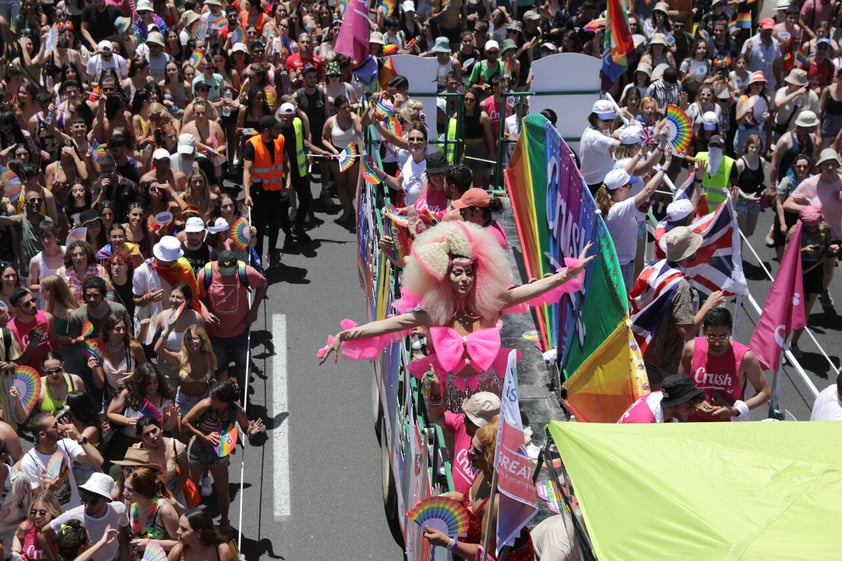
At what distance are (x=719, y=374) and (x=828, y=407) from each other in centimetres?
66

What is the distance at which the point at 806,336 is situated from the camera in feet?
35.7

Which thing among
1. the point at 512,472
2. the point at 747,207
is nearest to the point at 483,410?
the point at 512,472

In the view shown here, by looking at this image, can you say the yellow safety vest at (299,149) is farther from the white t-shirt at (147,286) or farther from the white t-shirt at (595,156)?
the white t-shirt at (595,156)

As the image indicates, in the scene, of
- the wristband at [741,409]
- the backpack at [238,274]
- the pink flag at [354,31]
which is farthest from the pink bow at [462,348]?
the pink flag at [354,31]

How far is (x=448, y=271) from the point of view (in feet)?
22.3

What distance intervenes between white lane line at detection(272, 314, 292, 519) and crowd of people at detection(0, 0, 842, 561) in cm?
42

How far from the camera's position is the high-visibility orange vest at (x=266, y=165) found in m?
11.8

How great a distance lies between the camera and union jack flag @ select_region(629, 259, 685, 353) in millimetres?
7406

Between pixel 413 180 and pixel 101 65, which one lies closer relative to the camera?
pixel 413 180

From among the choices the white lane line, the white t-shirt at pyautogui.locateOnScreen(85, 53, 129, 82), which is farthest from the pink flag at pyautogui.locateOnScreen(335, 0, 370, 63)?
the white lane line

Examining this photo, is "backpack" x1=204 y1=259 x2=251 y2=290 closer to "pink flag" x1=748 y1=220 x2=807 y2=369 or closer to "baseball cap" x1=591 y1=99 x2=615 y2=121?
"baseball cap" x1=591 y1=99 x2=615 y2=121

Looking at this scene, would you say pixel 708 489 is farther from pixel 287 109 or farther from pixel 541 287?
pixel 287 109

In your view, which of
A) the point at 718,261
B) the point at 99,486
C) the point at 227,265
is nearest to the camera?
the point at 99,486

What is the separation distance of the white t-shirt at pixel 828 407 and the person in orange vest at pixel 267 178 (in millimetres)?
6734
